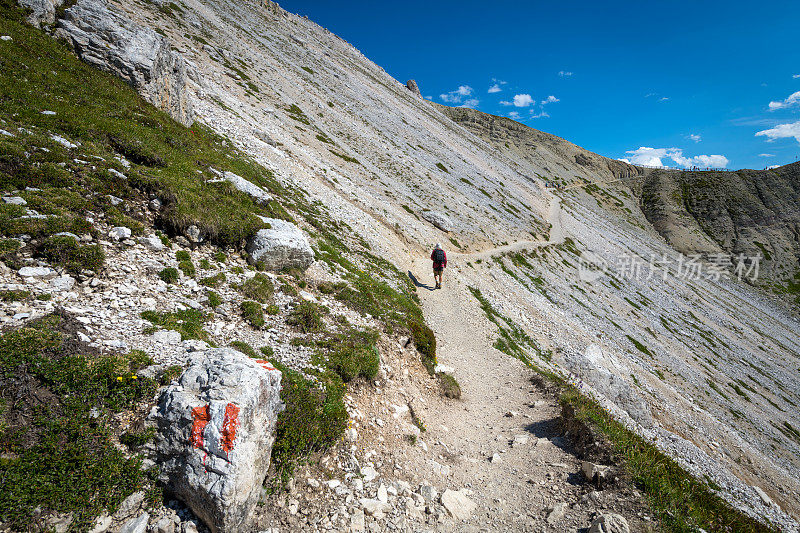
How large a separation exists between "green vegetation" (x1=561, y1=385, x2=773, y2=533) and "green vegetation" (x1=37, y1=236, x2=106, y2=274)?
15855mm

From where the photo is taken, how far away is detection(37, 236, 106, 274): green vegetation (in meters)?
8.63

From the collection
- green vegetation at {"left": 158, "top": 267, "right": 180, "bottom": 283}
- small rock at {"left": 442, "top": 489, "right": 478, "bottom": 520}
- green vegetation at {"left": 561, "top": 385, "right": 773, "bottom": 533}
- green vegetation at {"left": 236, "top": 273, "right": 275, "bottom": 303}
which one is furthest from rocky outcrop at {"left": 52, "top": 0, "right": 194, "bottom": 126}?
green vegetation at {"left": 561, "top": 385, "right": 773, "bottom": 533}

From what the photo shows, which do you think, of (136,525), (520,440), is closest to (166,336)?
(136,525)

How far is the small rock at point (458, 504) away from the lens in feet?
26.7

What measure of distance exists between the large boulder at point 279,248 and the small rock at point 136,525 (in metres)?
9.88

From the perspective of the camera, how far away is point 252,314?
36.9ft

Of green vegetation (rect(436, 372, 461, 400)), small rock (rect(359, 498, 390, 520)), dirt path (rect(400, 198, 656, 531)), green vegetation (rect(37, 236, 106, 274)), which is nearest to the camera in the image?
small rock (rect(359, 498, 390, 520))

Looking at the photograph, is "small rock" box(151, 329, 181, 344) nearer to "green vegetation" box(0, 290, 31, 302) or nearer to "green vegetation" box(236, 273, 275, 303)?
"green vegetation" box(0, 290, 31, 302)

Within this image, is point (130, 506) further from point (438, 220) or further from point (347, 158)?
point (347, 158)

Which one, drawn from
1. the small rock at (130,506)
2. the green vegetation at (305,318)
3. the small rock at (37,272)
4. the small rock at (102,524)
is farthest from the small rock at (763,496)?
the small rock at (37,272)

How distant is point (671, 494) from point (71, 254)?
1686 cm

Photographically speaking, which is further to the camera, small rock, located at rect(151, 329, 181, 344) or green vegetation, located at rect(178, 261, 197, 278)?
green vegetation, located at rect(178, 261, 197, 278)

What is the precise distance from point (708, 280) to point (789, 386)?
53.4 meters

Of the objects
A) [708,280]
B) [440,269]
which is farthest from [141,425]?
[708,280]
